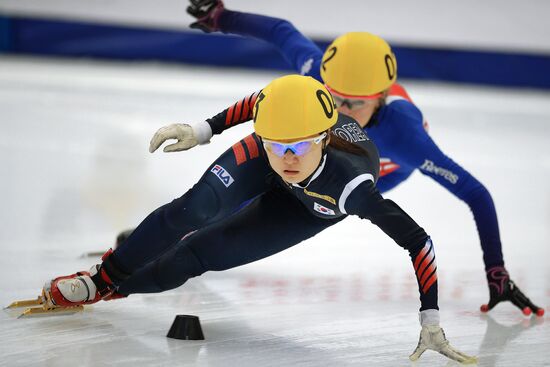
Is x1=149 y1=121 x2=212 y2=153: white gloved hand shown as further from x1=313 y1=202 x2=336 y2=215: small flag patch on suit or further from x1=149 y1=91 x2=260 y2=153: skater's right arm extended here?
x1=313 y1=202 x2=336 y2=215: small flag patch on suit

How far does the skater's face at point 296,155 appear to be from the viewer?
3041 mm

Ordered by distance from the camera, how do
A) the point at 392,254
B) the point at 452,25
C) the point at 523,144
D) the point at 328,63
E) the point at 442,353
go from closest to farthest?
the point at 442,353 < the point at 328,63 < the point at 392,254 < the point at 523,144 < the point at 452,25

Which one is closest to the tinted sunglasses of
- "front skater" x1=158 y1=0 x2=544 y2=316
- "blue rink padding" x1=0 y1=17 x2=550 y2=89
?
"front skater" x1=158 y1=0 x2=544 y2=316

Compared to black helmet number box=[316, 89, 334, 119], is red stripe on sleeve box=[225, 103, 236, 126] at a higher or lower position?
higher

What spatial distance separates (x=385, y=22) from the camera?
12.7 metres

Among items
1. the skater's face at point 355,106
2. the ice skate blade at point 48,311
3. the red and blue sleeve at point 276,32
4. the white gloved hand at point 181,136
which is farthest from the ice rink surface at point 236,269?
the red and blue sleeve at point 276,32

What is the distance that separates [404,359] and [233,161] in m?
0.94

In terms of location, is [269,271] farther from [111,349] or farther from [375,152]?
A: [111,349]

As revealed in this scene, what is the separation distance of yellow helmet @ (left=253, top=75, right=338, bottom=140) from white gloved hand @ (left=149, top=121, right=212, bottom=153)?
1.32ft

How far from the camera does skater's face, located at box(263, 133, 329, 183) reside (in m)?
3.04

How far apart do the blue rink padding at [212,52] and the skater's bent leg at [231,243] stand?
9.33 metres

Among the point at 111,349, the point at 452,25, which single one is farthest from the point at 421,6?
the point at 111,349

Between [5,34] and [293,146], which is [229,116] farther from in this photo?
[5,34]

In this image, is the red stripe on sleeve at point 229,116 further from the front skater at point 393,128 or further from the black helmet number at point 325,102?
the front skater at point 393,128
